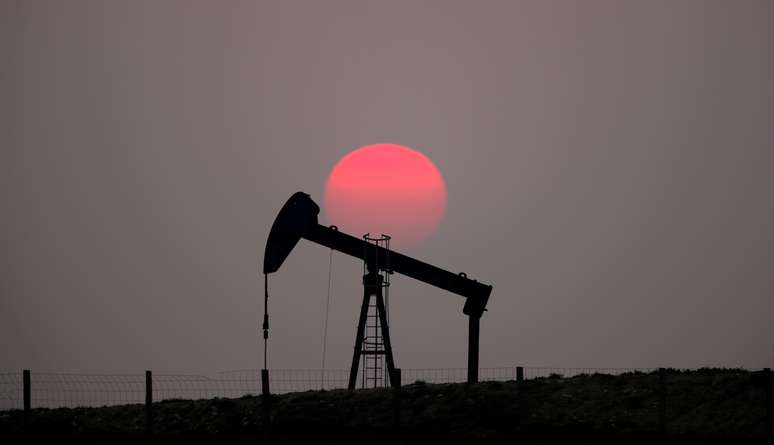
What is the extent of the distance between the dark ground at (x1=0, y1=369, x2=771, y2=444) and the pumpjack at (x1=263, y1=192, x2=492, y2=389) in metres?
6.05

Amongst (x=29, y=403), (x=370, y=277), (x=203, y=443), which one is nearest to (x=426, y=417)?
(x=203, y=443)

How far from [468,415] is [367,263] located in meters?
9.79

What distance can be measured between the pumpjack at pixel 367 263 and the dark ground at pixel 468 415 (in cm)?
605

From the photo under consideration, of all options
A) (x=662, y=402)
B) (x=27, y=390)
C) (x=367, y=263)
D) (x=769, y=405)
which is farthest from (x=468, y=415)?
(x=367, y=263)

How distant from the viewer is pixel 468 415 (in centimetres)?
2211

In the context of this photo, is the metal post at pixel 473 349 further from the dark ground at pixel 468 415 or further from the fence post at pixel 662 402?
the fence post at pixel 662 402

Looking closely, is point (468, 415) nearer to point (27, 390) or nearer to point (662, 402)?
point (662, 402)

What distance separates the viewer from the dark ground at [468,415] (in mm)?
20266

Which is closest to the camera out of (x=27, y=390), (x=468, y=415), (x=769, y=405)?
(x=769, y=405)

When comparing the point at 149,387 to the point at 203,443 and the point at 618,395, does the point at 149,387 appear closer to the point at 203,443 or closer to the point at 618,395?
the point at 203,443

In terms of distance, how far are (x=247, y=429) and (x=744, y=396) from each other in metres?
9.72

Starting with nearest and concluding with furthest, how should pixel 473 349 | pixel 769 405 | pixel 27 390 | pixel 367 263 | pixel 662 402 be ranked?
pixel 769 405 → pixel 662 402 → pixel 27 390 → pixel 367 263 → pixel 473 349

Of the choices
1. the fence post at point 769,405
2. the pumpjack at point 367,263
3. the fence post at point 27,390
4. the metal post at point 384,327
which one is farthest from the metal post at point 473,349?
the fence post at point 27,390

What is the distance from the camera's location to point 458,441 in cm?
2016
